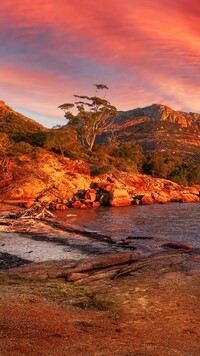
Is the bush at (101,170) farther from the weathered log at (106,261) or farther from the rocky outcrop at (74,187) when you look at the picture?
the weathered log at (106,261)

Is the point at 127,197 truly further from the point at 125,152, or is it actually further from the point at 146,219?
the point at 125,152

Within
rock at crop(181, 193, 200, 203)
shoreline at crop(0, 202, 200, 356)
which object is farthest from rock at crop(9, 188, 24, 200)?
shoreline at crop(0, 202, 200, 356)

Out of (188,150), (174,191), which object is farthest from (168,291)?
(188,150)

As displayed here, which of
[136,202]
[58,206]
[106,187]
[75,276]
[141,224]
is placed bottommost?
[141,224]

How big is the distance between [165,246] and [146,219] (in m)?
14.2

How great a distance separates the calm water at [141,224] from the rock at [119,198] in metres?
6.79

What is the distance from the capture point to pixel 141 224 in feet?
109

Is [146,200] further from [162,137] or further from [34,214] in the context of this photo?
[162,137]

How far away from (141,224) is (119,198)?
58.2 feet

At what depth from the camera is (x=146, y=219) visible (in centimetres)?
3647

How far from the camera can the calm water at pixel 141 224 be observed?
27.6 m

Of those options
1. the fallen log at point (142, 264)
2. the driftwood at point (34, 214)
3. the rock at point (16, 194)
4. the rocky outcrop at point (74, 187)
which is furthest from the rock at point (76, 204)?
the fallen log at point (142, 264)

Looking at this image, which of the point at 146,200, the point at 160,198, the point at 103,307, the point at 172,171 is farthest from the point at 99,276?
the point at 172,171

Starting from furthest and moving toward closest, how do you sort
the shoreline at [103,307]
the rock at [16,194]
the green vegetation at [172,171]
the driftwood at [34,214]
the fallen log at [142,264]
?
the green vegetation at [172,171] < the rock at [16,194] < the driftwood at [34,214] < the fallen log at [142,264] < the shoreline at [103,307]
